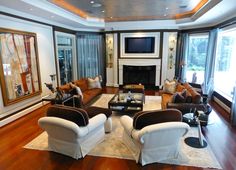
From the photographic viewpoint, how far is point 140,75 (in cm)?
862

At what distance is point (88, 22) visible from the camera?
24.4 ft

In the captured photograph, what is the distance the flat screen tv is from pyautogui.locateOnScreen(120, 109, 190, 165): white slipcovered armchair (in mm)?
5981

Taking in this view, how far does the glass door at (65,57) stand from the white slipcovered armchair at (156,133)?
17.5ft

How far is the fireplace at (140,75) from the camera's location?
8.46 meters

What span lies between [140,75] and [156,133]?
617cm

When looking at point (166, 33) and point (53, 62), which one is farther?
point (166, 33)

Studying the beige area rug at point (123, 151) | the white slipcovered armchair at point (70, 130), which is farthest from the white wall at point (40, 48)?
the white slipcovered armchair at point (70, 130)

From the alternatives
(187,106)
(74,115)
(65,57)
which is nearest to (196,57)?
(187,106)

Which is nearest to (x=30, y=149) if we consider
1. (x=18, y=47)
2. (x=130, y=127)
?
(x=130, y=127)

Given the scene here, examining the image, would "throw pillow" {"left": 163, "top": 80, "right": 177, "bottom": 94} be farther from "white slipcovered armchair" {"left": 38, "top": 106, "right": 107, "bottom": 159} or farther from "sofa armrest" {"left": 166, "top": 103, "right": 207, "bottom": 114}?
"white slipcovered armchair" {"left": 38, "top": 106, "right": 107, "bottom": 159}

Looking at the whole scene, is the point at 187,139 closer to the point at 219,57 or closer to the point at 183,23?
the point at 219,57

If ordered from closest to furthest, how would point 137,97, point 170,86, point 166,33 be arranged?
point 137,97
point 170,86
point 166,33

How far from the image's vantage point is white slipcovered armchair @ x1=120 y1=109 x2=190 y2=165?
102 inches

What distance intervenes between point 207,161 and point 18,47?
536 centimetres
